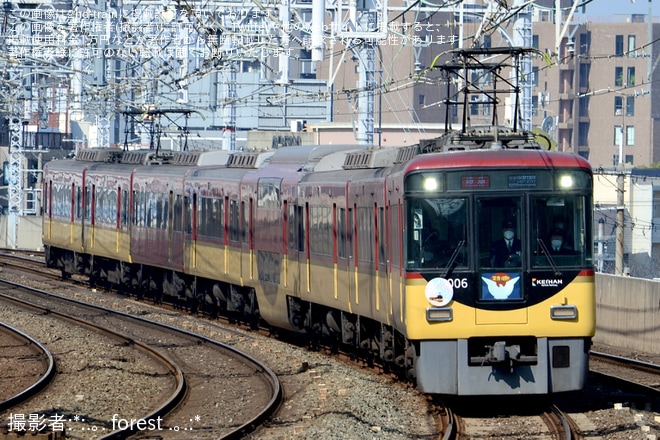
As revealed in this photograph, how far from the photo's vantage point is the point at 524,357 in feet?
40.7

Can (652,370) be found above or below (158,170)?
below

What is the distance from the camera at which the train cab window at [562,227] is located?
12.6 metres

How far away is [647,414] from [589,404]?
2.95ft

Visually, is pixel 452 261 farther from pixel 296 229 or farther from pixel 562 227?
pixel 296 229

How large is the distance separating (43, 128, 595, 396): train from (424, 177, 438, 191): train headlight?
0.01m

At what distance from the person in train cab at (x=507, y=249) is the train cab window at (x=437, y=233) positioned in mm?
269

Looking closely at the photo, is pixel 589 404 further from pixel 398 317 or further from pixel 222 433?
pixel 222 433

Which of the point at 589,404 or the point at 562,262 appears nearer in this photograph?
the point at 562,262

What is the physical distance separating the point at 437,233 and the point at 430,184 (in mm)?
463

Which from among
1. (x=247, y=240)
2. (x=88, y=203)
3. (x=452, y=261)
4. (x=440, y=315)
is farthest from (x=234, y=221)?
(x=440, y=315)

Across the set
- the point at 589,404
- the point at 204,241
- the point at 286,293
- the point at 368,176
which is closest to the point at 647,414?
the point at 589,404

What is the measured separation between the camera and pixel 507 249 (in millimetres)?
12570

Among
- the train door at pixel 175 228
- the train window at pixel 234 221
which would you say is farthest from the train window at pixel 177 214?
the train window at pixel 234 221

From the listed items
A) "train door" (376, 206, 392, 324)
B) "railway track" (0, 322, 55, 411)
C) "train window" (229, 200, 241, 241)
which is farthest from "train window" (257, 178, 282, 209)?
"train door" (376, 206, 392, 324)
